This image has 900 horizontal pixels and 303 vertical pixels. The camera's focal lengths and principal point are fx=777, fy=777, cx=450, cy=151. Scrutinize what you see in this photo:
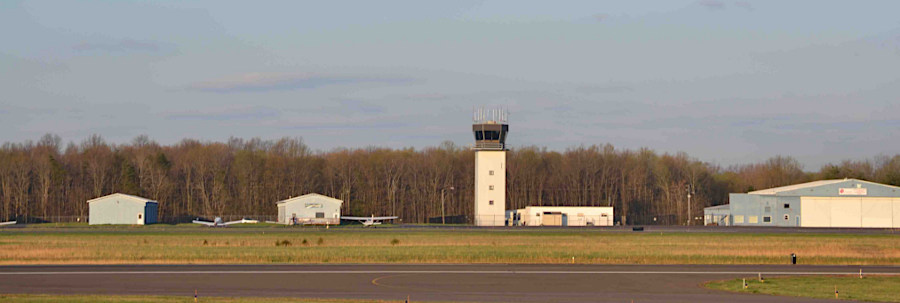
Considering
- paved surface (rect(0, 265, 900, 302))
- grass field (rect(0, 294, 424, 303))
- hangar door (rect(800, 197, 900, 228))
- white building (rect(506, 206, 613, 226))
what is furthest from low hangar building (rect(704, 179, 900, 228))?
grass field (rect(0, 294, 424, 303))

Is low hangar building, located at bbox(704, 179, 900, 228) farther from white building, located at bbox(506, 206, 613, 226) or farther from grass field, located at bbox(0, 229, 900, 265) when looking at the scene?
grass field, located at bbox(0, 229, 900, 265)

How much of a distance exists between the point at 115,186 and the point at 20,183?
12293 millimetres

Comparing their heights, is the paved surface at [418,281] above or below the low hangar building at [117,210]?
below

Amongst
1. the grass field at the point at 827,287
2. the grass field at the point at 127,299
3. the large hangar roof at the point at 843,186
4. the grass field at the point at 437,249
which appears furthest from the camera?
the large hangar roof at the point at 843,186

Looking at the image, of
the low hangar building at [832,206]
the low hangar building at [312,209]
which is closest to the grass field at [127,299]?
the low hangar building at [312,209]

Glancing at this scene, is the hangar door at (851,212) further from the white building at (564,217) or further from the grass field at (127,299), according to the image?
the grass field at (127,299)

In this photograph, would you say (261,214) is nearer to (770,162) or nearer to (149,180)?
(149,180)

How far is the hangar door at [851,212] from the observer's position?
83.9 metres

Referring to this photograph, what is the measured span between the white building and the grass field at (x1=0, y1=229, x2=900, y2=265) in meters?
23.9

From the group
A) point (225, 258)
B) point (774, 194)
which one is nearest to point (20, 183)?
point (225, 258)

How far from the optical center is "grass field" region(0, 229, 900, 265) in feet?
128

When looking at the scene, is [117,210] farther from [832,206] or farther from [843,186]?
[843,186]

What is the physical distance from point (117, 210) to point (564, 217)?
49.3m

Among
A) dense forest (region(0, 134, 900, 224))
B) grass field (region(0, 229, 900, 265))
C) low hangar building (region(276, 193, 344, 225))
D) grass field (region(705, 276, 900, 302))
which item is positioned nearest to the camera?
grass field (region(705, 276, 900, 302))
